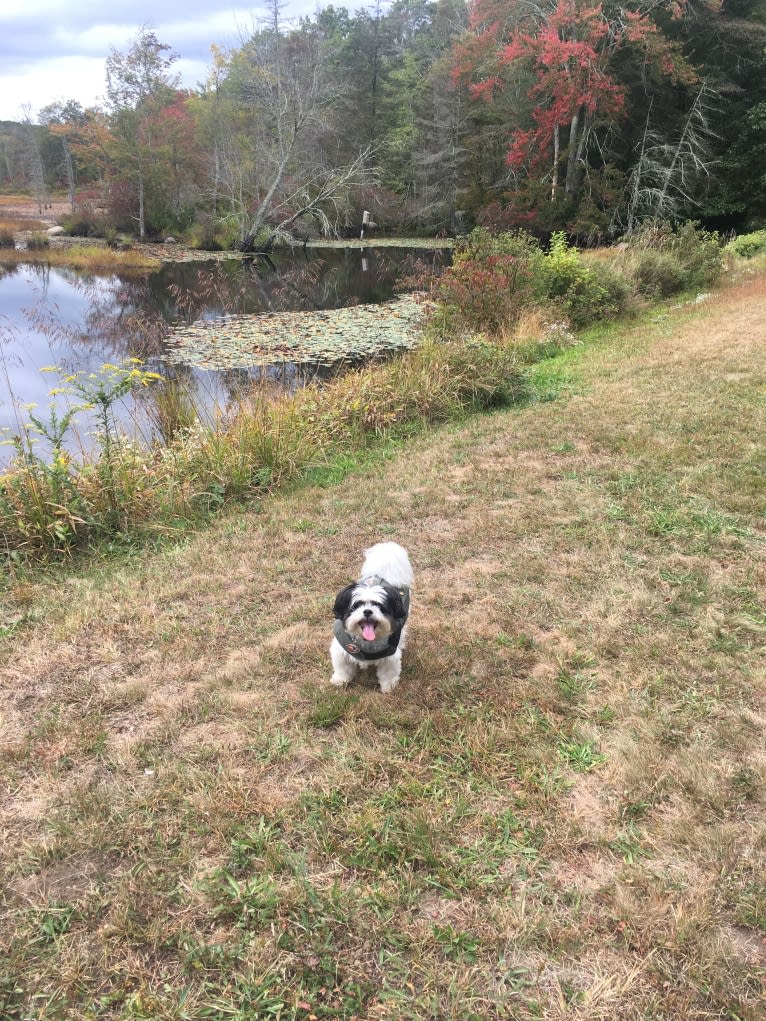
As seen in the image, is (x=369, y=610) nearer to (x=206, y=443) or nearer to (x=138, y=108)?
(x=206, y=443)

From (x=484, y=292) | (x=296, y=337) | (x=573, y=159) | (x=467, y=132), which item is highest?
(x=467, y=132)

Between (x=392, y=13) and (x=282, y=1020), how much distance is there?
56.2 meters

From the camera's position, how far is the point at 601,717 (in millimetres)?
2547

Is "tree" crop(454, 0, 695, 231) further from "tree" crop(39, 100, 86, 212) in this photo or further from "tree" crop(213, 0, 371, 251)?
"tree" crop(39, 100, 86, 212)

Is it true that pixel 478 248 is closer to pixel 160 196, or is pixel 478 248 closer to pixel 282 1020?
pixel 282 1020

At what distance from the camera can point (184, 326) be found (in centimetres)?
1235

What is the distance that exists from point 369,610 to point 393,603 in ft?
0.48

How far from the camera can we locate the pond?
8695 mm

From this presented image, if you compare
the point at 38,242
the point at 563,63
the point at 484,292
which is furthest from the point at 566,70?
the point at 38,242

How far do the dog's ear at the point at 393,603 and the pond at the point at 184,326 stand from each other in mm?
3733

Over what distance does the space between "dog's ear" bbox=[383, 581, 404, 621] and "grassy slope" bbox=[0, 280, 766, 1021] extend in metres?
0.48

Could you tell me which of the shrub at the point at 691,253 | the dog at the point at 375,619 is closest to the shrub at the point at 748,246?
the shrub at the point at 691,253

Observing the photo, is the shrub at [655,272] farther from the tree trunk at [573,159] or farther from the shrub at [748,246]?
the tree trunk at [573,159]

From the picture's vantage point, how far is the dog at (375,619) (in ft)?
7.95
